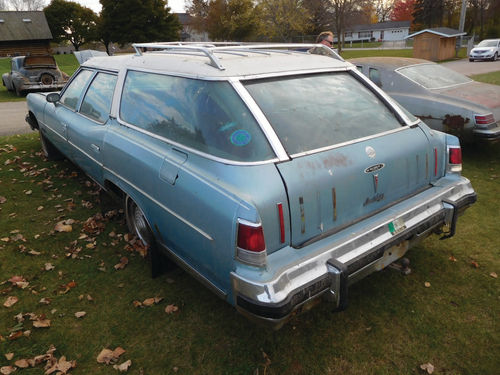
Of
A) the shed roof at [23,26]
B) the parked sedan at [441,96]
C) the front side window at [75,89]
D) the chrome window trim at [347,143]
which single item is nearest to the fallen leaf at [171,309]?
the chrome window trim at [347,143]

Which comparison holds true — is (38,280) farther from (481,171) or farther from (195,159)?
(481,171)

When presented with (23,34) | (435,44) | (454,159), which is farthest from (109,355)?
(23,34)

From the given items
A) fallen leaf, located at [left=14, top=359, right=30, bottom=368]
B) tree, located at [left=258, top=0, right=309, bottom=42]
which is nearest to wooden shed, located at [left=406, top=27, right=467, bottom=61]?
tree, located at [left=258, top=0, right=309, bottom=42]

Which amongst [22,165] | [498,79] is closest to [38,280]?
[22,165]

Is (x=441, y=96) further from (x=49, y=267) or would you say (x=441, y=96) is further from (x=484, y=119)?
(x=49, y=267)

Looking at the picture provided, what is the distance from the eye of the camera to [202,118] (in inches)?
105

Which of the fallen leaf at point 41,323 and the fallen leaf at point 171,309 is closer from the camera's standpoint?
the fallen leaf at point 41,323

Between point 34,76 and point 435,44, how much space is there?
26.7 metres

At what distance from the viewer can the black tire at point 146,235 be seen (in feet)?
10.9

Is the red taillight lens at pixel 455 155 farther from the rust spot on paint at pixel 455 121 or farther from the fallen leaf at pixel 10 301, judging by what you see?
the fallen leaf at pixel 10 301

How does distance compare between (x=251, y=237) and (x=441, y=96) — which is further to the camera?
(x=441, y=96)

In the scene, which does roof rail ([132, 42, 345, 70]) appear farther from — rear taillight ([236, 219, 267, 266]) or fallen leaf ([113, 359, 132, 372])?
fallen leaf ([113, 359, 132, 372])

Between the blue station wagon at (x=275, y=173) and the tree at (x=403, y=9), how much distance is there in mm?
90571

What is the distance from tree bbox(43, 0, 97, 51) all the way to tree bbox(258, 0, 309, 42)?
27.2 meters
